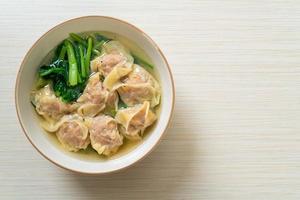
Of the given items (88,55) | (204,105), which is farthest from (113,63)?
(204,105)

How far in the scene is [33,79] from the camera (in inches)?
60.7

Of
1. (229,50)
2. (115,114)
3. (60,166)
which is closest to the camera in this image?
(60,166)

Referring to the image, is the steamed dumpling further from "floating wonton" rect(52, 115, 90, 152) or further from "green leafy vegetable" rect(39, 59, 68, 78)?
"green leafy vegetable" rect(39, 59, 68, 78)

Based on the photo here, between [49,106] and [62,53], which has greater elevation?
[62,53]

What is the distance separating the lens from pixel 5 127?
160 centimetres

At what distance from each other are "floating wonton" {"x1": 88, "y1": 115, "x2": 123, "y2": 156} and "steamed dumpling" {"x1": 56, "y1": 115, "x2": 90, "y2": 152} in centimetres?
2

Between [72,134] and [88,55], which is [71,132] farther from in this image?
[88,55]

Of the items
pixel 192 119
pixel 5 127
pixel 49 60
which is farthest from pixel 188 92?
pixel 5 127

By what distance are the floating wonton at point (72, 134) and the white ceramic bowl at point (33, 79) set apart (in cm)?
3

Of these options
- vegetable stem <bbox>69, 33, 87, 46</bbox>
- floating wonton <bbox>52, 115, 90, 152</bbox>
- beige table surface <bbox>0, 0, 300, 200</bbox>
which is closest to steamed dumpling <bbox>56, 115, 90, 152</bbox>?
floating wonton <bbox>52, 115, 90, 152</bbox>

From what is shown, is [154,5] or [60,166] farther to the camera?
[154,5]

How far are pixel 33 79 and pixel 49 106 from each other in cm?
10

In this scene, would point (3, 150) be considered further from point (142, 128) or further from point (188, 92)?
point (188, 92)

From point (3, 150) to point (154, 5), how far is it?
0.70m
